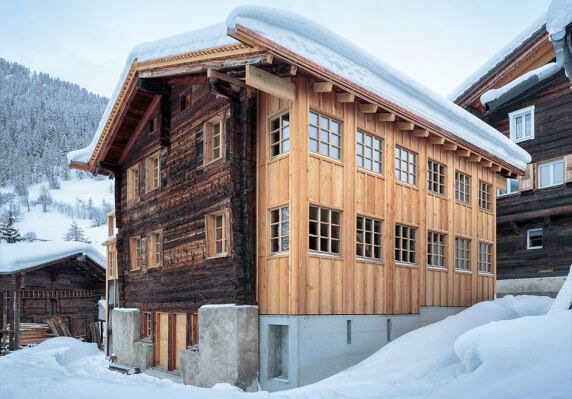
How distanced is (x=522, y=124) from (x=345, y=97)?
A: 45.2ft

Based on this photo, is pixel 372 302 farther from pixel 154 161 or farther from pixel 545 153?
pixel 545 153

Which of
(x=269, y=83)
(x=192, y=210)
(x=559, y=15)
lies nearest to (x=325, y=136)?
(x=269, y=83)

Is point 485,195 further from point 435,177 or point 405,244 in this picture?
point 405,244

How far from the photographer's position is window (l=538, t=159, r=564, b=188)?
854 inches

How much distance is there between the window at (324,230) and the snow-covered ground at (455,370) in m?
2.87

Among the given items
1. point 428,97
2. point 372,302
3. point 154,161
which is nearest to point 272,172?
point 372,302

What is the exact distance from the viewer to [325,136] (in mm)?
13156

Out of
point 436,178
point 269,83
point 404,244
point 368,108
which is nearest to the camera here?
point 269,83

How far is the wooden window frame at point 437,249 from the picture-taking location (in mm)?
16656

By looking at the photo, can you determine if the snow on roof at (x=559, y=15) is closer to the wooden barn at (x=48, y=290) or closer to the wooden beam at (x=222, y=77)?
the wooden beam at (x=222, y=77)

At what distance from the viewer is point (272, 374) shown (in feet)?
40.8

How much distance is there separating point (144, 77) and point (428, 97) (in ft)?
29.5

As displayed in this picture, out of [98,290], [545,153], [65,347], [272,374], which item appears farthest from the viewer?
[98,290]

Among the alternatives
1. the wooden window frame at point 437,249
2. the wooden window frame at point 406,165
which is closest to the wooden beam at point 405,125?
the wooden window frame at point 406,165
